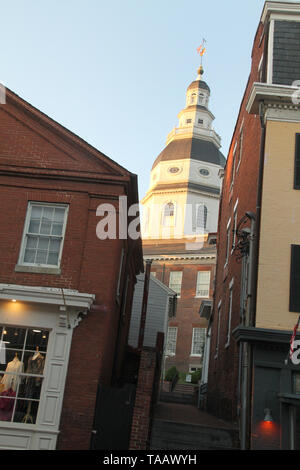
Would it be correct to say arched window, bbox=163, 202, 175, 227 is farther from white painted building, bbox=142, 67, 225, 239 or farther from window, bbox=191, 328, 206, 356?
window, bbox=191, 328, 206, 356

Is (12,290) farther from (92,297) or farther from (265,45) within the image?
(265,45)

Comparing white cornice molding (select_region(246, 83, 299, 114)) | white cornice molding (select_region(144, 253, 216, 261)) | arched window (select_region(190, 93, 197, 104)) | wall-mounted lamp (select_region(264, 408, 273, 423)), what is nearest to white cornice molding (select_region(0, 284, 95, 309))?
wall-mounted lamp (select_region(264, 408, 273, 423))

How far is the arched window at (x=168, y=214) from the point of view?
58375 millimetres

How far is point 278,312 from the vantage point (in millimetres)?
13031

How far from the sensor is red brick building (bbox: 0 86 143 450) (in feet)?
40.9

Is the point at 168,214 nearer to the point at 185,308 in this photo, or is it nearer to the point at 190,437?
the point at 185,308

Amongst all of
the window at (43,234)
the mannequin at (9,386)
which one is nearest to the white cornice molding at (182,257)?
the window at (43,234)

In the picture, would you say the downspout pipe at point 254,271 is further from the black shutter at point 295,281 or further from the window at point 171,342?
the window at point 171,342

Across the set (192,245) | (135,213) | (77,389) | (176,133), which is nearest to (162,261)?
(192,245)

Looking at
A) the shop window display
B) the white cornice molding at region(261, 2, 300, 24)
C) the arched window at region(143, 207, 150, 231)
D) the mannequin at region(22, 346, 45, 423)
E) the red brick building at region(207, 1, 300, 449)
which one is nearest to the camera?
the red brick building at region(207, 1, 300, 449)

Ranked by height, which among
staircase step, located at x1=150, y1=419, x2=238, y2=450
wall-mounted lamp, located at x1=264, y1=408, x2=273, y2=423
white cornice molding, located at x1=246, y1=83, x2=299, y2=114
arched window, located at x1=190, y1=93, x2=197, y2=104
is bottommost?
staircase step, located at x1=150, y1=419, x2=238, y2=450

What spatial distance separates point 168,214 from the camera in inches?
2320

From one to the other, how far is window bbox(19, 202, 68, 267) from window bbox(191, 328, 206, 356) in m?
30.1
